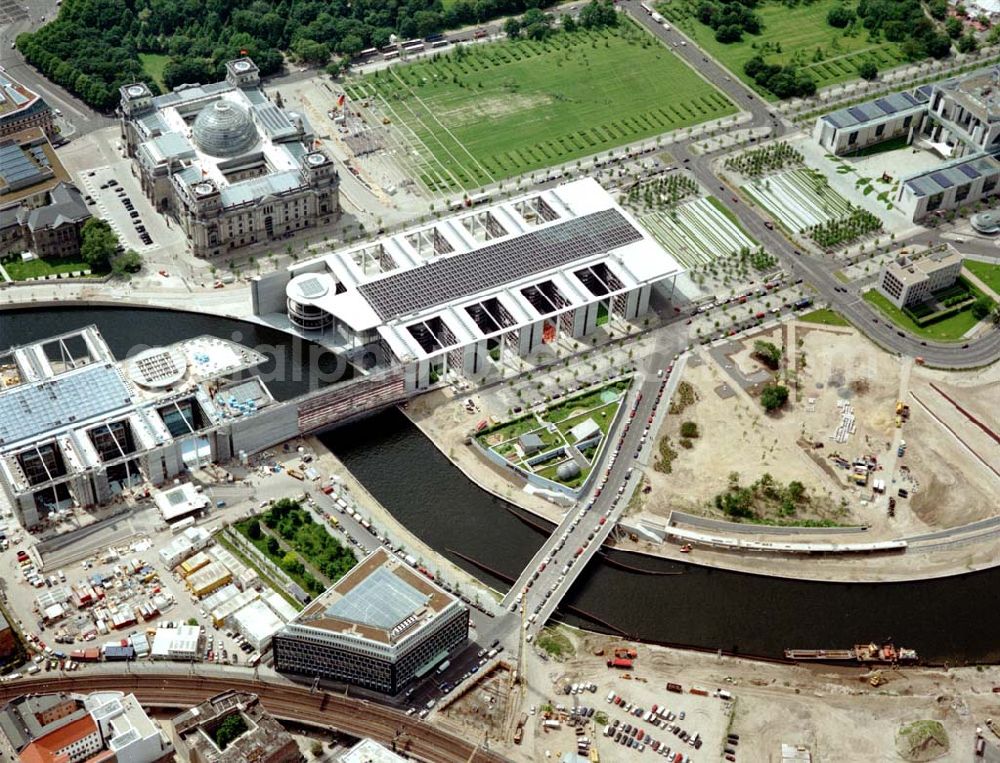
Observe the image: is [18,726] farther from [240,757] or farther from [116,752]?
[240,757]

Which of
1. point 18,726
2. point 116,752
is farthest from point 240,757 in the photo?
point 18,726
